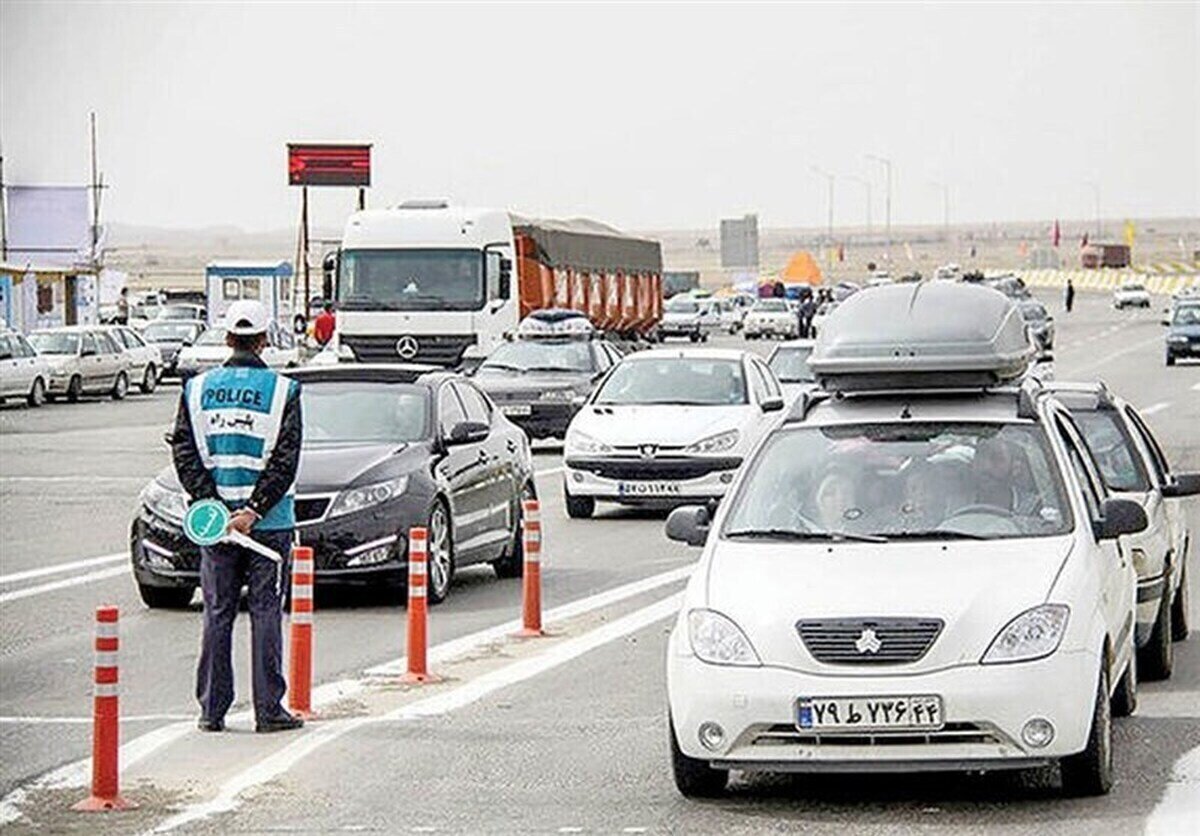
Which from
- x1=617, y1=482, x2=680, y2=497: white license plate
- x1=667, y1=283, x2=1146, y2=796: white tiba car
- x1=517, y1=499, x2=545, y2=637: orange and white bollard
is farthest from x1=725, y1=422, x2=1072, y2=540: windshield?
x1=617, y1=482, x2=680, y2=497: white license plate

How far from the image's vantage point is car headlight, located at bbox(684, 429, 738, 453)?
25125mm

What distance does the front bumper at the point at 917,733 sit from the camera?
384 inches

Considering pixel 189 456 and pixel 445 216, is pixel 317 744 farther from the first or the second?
pixel 445 216

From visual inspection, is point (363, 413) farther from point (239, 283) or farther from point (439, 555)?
point (239, 283)

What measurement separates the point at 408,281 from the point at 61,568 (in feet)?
70.2

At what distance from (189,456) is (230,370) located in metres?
0.44

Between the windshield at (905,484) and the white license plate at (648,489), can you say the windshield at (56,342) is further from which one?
the windshield at (905,484)

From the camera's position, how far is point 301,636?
12.6 meters

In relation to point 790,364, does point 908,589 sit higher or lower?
higher

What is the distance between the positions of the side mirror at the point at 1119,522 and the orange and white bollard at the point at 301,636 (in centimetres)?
376

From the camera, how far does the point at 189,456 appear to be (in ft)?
40.4

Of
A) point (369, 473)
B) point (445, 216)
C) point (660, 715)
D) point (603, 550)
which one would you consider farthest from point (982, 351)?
point (445, 216)

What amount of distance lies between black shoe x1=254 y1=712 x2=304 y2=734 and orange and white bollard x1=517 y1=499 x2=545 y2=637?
10.9ft

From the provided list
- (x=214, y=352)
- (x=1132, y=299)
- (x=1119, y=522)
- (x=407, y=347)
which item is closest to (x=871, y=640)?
(x=1119, y=522)
